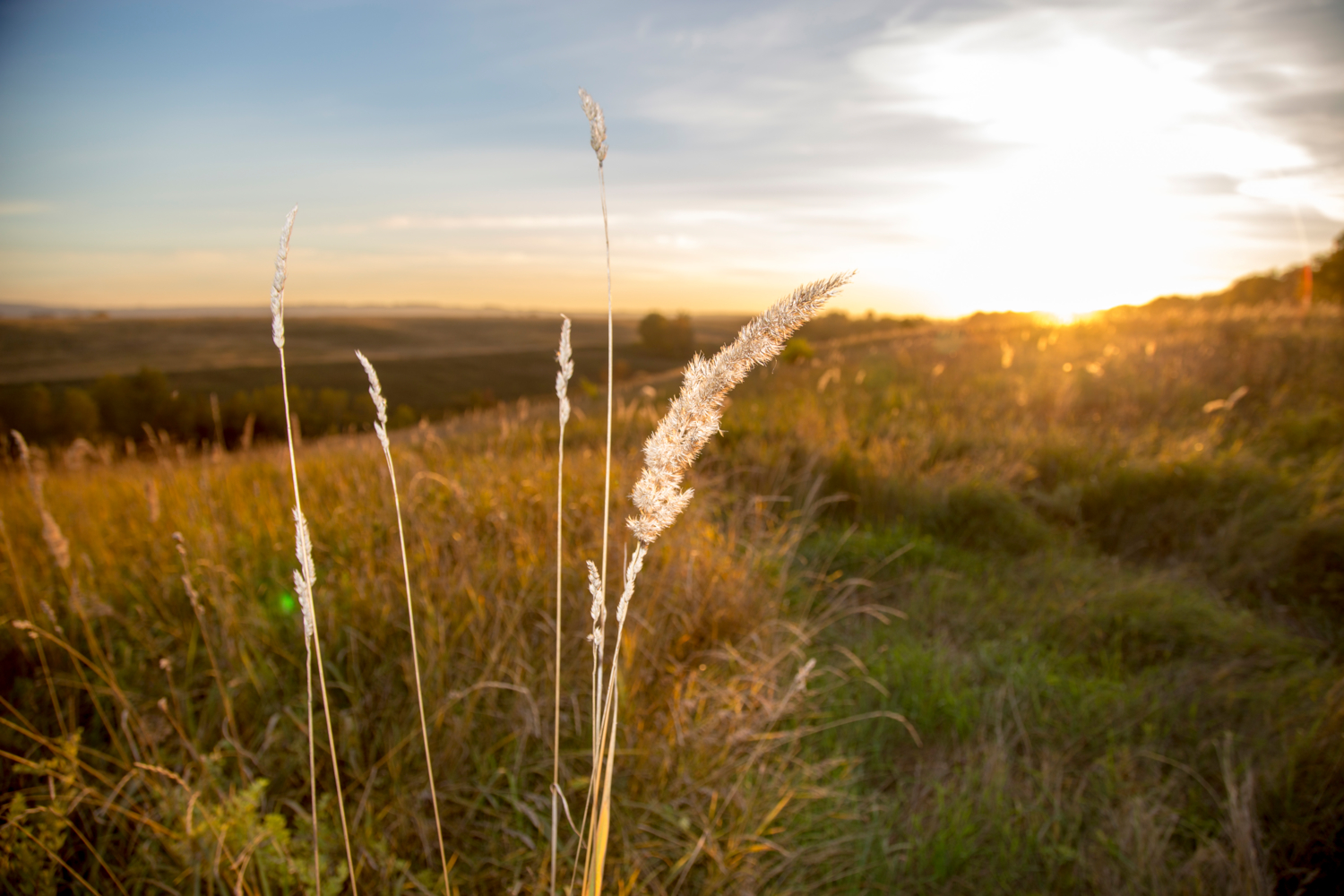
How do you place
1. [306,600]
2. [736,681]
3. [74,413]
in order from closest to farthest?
[306,600]
[736,681]
[74,413]

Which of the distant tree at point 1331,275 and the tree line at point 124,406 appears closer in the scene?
the tree line at point 124,406

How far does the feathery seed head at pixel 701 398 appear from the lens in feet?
2.53

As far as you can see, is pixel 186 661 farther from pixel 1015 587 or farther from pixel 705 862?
pixel 1015 587

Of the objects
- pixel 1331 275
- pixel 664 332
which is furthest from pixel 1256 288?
pixel 664 332

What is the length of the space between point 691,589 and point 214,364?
36300mm

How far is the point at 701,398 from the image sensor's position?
0.77 meters

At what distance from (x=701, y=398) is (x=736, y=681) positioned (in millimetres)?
1976

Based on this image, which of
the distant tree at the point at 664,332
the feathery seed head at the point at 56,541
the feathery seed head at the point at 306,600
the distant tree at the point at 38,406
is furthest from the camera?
the distant tree at the point at 38,406

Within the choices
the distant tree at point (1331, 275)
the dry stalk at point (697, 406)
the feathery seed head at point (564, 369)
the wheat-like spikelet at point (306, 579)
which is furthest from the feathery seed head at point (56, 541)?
the distant tree at point (1331, 275)

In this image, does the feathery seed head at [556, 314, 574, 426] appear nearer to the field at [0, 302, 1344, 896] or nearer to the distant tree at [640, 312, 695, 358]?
the field at [0, 302, 1344, 896]

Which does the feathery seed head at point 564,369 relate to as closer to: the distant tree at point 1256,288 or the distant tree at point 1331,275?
the distant tree at point 1256,288

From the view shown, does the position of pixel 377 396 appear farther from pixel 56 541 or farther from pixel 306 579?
pixel 56 541

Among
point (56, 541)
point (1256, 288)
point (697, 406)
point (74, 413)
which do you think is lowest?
point (56, 541)

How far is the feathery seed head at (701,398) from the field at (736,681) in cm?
140
